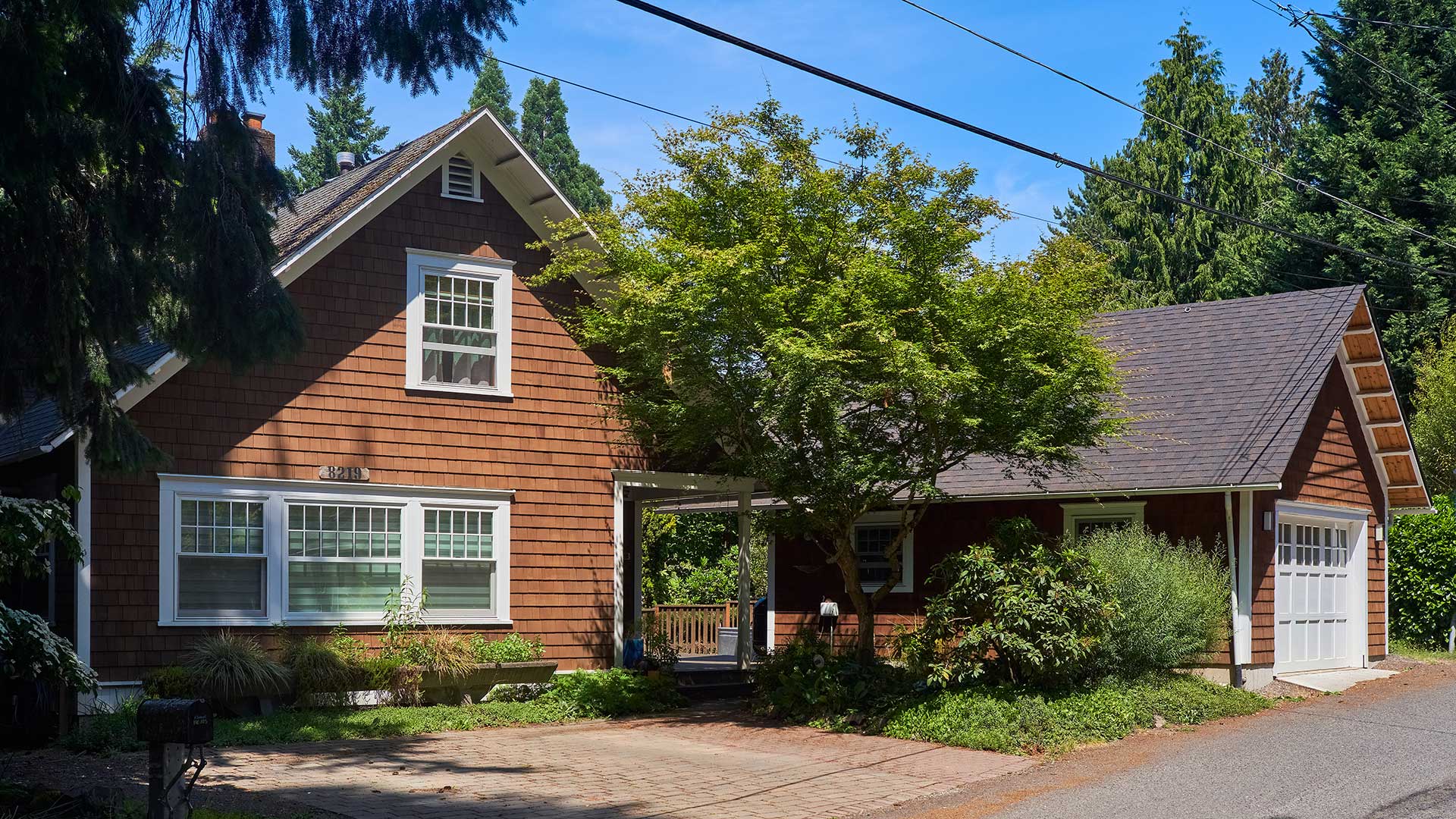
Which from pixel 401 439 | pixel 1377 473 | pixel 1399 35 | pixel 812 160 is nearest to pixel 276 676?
pixel 401 439

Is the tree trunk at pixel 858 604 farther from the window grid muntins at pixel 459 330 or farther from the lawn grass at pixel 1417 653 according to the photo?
the lawn grass at pixel 1417 653

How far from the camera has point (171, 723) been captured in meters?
7.52

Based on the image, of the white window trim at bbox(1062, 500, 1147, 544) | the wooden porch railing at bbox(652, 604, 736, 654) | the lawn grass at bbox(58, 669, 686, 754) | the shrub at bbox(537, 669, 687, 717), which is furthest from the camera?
the wooden porch railing at bbox(652, 604, 736, 654)

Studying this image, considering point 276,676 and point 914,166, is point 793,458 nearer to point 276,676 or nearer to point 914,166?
point 914,166

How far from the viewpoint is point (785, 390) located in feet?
44.6

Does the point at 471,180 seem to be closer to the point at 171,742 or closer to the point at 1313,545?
the point at 171,742

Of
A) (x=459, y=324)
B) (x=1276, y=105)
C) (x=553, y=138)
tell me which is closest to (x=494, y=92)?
(x=553, y=138)

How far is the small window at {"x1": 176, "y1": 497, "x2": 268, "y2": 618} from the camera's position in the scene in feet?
46.2

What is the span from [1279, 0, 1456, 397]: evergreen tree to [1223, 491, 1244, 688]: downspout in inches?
669

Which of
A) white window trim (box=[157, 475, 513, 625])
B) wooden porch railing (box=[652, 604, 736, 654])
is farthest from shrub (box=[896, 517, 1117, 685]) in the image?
wooden porch railing (box=[652, 604, 736, 654])

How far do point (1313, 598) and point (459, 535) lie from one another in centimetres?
1223

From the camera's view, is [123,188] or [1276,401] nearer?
[123,188]

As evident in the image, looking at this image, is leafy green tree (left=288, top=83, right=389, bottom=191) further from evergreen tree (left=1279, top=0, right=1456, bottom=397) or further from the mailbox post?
the mailbox post

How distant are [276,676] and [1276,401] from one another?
42.2ft
